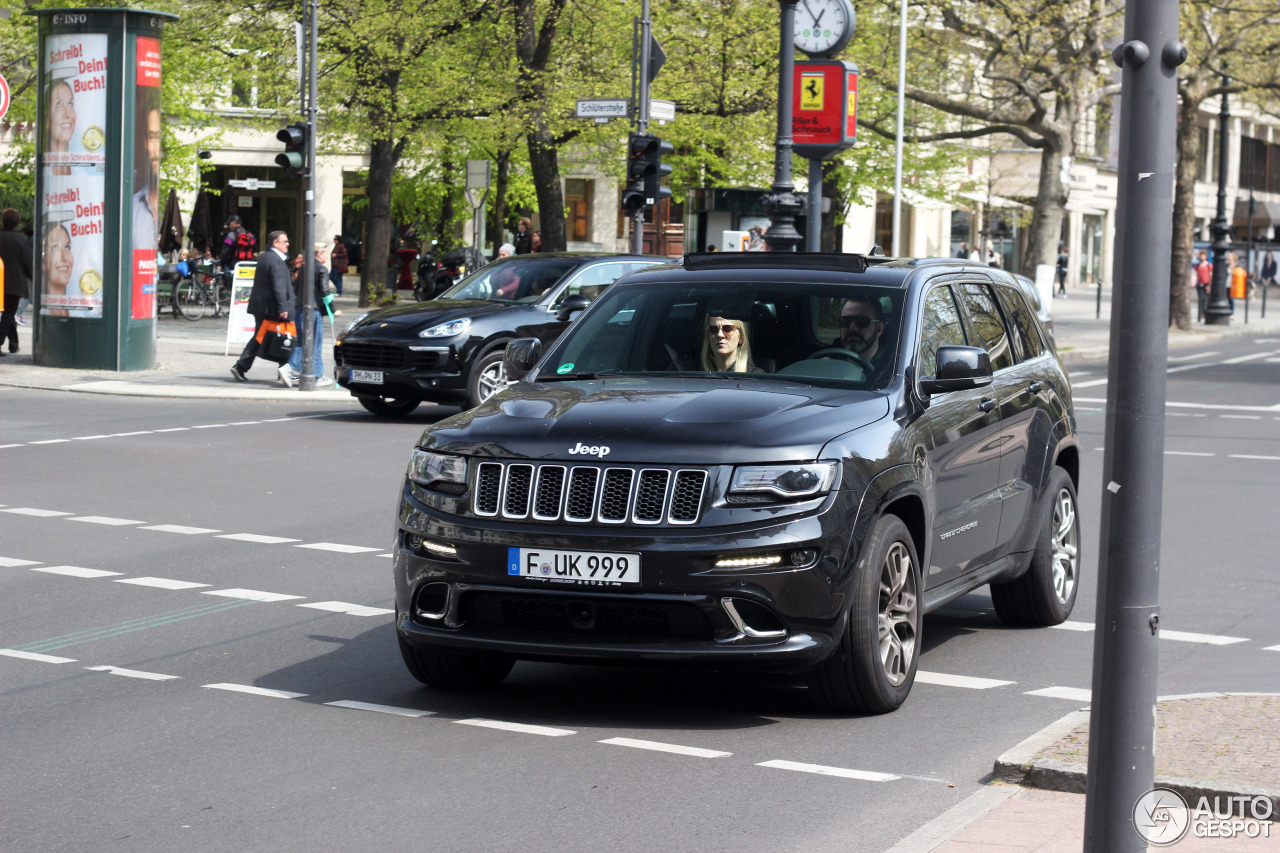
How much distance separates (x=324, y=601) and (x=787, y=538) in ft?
11.3

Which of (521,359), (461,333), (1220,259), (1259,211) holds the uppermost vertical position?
(1259,211)

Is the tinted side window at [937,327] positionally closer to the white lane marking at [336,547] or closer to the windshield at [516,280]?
the white lane marking at [336,547]

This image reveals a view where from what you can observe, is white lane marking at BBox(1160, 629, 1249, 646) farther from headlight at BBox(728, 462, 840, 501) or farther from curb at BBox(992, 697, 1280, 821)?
headlight at BBox(728, 462, 840, 501)

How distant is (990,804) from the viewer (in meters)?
5.24

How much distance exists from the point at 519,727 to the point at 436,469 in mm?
950

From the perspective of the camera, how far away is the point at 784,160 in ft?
66.2

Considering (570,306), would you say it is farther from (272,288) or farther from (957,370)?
(957,370)

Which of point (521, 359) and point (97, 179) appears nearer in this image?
point (521, 359)

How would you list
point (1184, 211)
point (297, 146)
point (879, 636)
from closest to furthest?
1. point (879, 636)
2. point (297, 146)
3. point (1184, 211)

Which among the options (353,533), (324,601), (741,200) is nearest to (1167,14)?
(324,601)

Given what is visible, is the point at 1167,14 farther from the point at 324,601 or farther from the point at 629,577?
the point at 324,601

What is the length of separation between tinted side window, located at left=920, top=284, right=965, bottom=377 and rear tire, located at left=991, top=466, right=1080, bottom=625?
1.13 meters

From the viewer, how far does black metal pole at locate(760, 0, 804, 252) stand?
19422 mm

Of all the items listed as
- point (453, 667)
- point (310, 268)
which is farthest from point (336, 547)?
point (310, 268)
